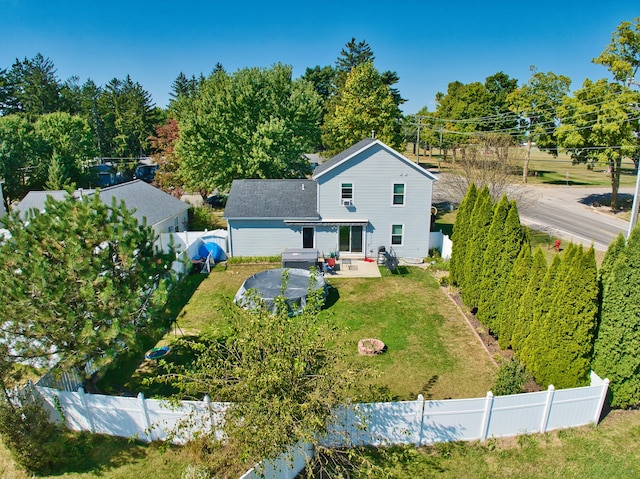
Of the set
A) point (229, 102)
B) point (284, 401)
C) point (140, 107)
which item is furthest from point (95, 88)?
point (284, 401)

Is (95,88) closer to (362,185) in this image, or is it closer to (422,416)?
(362,185)

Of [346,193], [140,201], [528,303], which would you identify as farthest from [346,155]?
[528,303]

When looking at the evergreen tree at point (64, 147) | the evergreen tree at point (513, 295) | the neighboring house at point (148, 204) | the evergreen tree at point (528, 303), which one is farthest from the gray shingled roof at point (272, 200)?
the evergreen tree at point (64, 147)

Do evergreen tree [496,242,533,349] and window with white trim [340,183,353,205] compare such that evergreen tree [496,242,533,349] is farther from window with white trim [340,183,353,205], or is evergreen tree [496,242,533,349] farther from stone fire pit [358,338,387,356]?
window with white trim [340,183,353,205]

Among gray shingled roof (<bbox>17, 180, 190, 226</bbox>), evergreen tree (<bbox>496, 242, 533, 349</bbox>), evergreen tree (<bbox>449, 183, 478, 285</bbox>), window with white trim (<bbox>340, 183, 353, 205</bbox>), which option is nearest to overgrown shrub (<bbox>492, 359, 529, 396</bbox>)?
evergreen tree (<bbox>496, 242, 533, 349</bbox>)

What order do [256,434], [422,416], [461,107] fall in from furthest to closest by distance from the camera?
[461,107] → [422,416] → [256,434]
